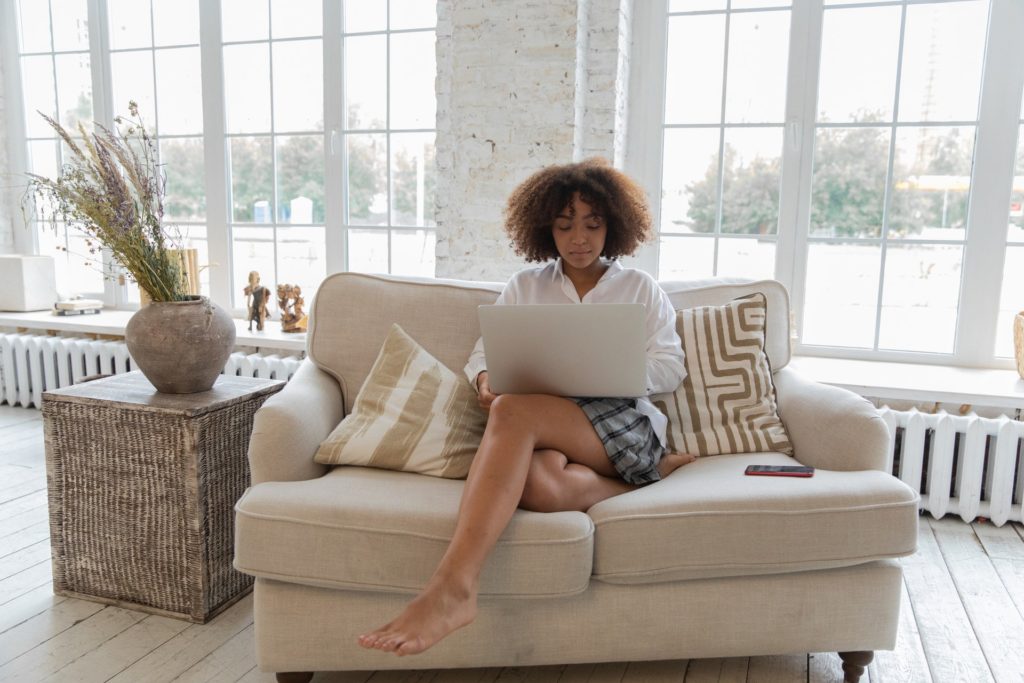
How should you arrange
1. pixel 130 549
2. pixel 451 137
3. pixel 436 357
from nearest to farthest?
pixel 130 549
pixel 436 357
pixel 451 137

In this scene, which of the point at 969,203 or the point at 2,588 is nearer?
the point at 2,588

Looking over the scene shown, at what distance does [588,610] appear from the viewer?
1723mm

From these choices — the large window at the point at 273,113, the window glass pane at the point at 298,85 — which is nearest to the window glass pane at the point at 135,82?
the large window at the point at 273,113

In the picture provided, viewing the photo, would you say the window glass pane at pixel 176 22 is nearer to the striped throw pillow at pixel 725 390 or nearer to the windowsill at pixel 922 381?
the striped throw pillow at pixel 725 390

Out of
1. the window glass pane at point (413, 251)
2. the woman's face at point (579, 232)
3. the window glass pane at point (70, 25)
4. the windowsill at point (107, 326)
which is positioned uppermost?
the window glass pane at point (70, 25)

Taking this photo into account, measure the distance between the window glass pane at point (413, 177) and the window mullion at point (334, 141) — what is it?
26 centimetres

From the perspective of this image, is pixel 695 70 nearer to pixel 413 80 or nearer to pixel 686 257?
pixel 686 257

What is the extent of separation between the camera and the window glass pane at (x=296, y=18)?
3.75 m

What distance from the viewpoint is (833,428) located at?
1981mm

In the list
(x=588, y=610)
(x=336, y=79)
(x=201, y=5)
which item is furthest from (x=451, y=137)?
(x=588, y=610)

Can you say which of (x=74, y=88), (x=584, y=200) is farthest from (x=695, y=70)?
(x=74, y=88)

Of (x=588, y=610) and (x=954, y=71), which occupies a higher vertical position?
(x=954, y=71)

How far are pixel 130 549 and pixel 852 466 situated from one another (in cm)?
183

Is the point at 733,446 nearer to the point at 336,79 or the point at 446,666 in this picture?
the point at 446,666
